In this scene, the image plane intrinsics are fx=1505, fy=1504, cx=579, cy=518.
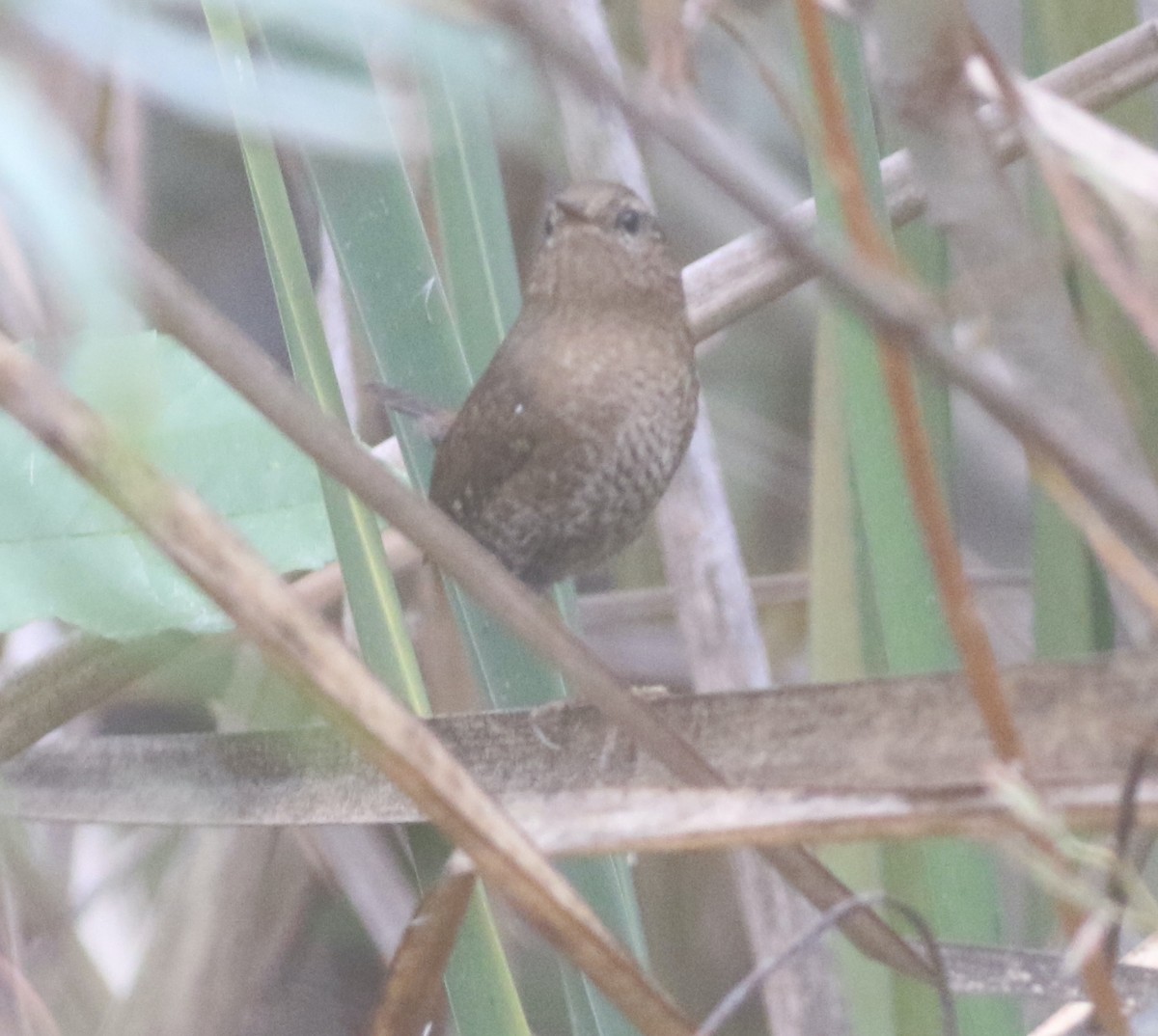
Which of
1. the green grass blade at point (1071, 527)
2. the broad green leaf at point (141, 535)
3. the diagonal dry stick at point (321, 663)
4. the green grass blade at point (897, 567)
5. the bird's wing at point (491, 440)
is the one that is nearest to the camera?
the diagonal dry stick at point (321, 663)

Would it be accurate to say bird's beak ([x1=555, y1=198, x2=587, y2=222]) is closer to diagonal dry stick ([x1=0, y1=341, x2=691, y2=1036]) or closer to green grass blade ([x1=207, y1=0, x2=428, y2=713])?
green grass blade ([x1=207, y1=0, x2=428, y2=713])

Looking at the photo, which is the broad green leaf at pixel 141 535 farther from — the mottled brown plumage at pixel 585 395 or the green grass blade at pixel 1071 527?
the green grass blade at pixel 1071 527

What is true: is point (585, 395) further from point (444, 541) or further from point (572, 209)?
point (444, 541)

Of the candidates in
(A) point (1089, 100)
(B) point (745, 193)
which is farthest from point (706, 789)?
(A) point (1089, 100)

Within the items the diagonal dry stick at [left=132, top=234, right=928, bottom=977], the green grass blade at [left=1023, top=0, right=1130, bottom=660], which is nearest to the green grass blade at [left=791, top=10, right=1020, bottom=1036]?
the green grass blade at [left=1023, top=0, right=1130, bottom=660]

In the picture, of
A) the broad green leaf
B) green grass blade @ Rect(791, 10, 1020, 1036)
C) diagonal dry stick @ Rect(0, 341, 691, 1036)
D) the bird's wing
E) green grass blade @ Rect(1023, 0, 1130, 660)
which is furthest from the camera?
the bird's wing

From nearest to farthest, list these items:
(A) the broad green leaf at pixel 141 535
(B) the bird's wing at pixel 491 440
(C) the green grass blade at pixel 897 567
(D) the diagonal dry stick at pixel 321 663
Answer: (D) the diagonal dry stick at pixel 321 663 < (A) the broad green leaf at pixel 141 535 < (C) the green grass blade at pixel 897 567 < (B) the bird's wing at pixel 491 440

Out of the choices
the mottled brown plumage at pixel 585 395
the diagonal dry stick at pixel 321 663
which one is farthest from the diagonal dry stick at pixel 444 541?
the mottled brown plumage at pixel 585 395

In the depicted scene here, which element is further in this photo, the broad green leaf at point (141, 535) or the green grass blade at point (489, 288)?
the green grass blade at point (489, 288)
